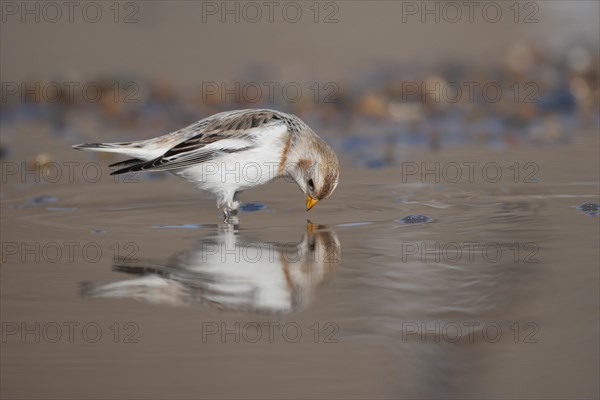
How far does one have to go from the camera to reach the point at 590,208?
7.93 m

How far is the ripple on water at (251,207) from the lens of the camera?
840 cm

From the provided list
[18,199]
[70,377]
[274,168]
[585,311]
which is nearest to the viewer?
[70,377]

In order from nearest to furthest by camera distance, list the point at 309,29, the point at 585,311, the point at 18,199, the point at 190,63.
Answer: the point at 585,311 → the point at 18,199 → the point at 190,63 → the point at 309,29

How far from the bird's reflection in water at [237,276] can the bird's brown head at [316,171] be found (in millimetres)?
820

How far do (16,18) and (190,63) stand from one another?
9.27 feet

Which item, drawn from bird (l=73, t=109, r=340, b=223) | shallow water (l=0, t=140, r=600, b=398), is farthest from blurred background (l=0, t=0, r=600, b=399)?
bird (l=73, t=109, r=340, b=223)

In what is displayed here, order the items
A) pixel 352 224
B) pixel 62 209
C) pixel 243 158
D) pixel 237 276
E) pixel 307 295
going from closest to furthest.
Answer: pixel 307 295 → pixel 237 276 → pixel 352 224 → pixel 243 158 → pixel 62 209

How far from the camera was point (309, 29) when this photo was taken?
52.4 feet

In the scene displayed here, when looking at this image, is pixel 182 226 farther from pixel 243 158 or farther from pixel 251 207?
pixel 251 207

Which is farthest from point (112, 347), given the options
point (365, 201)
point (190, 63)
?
point (190, 63)

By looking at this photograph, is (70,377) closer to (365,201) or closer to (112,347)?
(112,347)

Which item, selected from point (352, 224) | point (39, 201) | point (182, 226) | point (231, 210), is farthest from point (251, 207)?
point (39, 201)

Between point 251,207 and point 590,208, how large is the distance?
265 centimetres

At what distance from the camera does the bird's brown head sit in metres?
7.96
